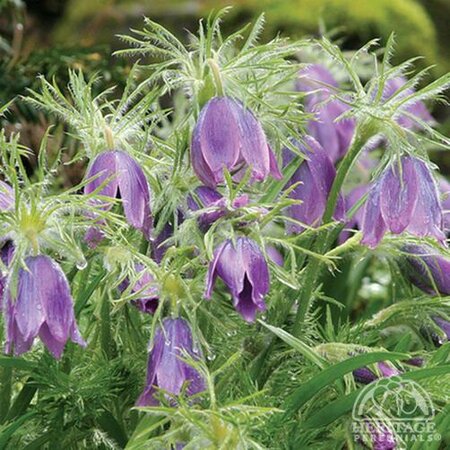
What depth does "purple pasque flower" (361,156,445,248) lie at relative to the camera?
102cm

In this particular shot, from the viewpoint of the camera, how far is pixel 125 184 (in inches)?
39.7

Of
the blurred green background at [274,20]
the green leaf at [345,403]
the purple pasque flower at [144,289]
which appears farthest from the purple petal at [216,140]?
the blurred green background at [274,20]

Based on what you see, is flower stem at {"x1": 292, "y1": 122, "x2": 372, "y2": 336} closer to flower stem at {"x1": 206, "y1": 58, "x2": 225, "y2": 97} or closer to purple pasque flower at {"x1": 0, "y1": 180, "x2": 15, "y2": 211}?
flower stem at {"x1": 206, "y1": 58, "x2": 225, "y2": 97}

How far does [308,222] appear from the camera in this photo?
109cm

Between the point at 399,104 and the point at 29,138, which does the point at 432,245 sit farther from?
the point at 29,138

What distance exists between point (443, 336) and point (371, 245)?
0.15 meters

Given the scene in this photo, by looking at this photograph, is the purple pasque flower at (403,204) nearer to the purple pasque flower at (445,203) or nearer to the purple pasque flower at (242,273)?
the purple pasque flower at (445,203)

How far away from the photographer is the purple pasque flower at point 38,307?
925 millimetres

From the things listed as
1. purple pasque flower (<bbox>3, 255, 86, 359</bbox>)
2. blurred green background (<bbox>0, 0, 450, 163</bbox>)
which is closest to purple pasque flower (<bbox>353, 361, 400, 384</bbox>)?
purple pasque flower (<bbox>3, 255, 86, 359</bbox>)

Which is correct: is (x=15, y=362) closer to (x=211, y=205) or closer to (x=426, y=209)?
(x=211, y=205)

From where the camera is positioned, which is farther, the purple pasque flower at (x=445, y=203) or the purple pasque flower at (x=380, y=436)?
the purple pasque flower at (x=445, y=203)

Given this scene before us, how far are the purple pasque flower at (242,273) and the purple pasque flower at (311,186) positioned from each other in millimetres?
157

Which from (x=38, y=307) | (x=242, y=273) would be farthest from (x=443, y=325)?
(x=38, y=307)

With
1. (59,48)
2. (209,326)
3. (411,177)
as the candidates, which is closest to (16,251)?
(209,326)
